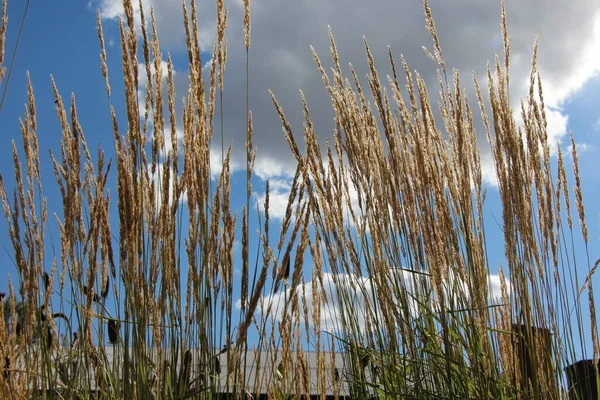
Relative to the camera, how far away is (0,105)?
174 cm

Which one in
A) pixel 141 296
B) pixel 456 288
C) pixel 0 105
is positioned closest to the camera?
pixel 141 296

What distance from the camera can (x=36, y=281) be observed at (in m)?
2.01

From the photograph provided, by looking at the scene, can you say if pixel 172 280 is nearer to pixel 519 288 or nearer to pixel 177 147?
pixel 177 147

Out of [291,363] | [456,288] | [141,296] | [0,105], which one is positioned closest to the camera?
[141,296]

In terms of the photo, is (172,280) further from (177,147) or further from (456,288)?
(456,288)

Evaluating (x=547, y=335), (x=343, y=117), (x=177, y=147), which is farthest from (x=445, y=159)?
(x=177, y=147)

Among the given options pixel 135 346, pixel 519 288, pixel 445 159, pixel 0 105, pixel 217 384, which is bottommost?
pixel 217 384

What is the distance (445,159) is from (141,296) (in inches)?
43.4

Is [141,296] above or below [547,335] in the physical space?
above

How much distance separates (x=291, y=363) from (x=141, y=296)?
0.90 metres

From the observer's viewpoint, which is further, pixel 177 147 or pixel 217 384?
pixel 177 147

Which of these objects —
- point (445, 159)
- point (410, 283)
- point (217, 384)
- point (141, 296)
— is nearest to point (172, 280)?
point (141, 296)

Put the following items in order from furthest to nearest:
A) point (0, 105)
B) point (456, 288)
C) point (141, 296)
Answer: point (456, 288)
point (0, 105)
point (141, 296)

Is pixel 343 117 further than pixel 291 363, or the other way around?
pixel 291 363
